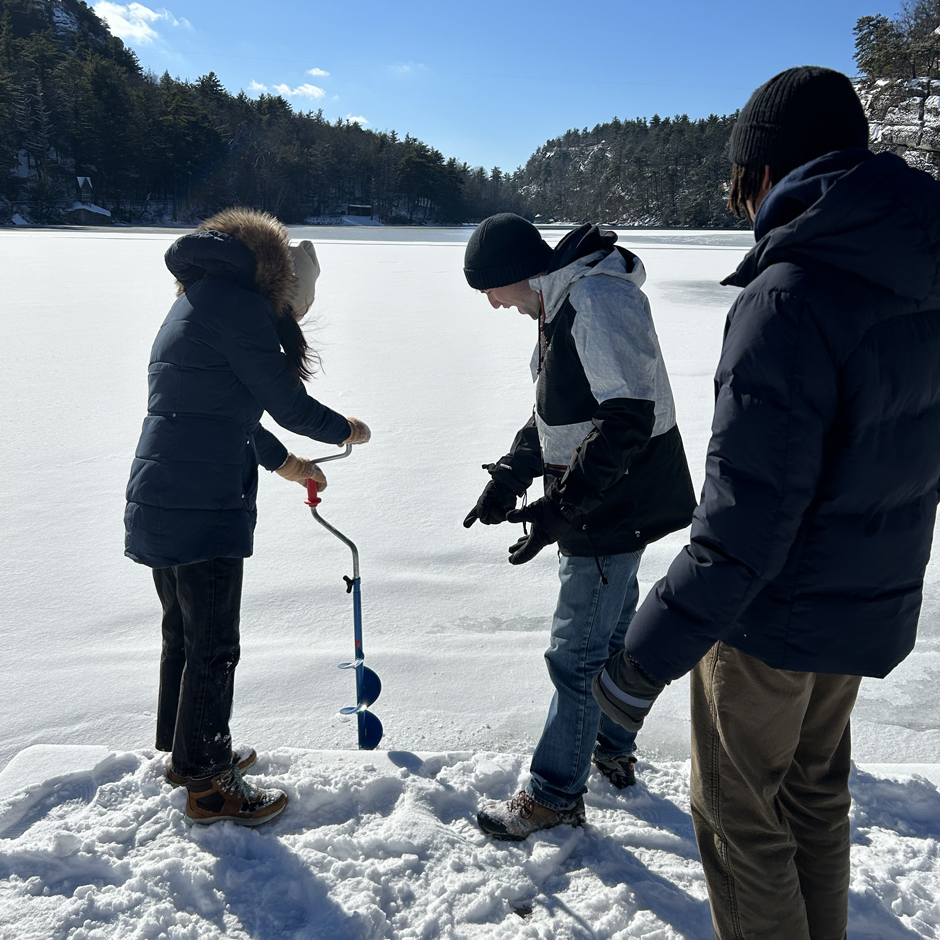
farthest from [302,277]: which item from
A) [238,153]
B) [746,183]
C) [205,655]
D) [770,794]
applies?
[238,153]

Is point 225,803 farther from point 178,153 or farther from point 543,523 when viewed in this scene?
point 178,153

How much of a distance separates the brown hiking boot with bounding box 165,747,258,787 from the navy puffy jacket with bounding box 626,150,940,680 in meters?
1.29

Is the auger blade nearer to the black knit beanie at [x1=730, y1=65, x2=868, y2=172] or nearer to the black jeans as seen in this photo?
the black jeans

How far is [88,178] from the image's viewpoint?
56.2m

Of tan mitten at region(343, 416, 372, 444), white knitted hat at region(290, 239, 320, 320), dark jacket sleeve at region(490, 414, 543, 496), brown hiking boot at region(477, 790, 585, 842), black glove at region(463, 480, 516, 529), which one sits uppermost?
white knitted hat at region(290, 239, 320, 320)

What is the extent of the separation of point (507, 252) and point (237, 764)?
1524 millimetres

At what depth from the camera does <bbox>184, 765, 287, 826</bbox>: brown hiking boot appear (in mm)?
1775

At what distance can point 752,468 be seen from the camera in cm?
99

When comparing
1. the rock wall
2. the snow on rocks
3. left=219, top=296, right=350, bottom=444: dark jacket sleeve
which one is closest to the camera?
the snow on rocks

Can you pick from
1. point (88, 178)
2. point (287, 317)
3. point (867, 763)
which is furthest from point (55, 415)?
point (88, 178)

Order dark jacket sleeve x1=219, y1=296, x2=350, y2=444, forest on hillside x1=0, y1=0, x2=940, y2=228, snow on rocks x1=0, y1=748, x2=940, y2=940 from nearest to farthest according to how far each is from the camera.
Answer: snow on rocks x1=0, y1=748, x2=940, y2=940
dark jacket sleeve x1=219, y1=296, x2=350, y2=444
forest on hillside x1=0, y1=0, x2=940, y2=228

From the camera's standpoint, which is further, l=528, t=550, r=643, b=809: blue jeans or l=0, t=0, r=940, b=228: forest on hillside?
l=0, t=0, r=940, b=228: forest on hillside

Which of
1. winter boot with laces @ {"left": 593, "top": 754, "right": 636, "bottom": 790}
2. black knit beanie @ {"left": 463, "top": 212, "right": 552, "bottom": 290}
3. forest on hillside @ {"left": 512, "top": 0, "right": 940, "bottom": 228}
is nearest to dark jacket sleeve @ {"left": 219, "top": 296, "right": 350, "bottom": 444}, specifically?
black knit beanie @ {"left": 463, "top": 212, "right": 552, "bottom": 290}

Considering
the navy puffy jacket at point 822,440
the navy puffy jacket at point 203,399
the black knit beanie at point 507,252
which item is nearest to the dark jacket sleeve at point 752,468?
the navy puffy jacket at point 822,440
